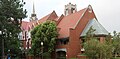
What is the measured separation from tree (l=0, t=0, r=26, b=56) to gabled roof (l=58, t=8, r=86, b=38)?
1016 centimetres

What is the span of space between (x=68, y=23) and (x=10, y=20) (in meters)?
14.2

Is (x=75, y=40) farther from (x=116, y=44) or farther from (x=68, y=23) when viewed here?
(x=116, y=44)

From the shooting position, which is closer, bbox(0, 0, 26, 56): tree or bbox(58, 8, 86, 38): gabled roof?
bbox(0, 0, 26, 56): tree

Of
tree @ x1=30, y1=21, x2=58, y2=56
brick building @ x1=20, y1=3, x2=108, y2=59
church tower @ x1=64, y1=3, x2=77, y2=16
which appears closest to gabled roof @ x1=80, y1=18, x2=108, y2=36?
brick building @ x1=20, y1=3, x2=108, y2=59

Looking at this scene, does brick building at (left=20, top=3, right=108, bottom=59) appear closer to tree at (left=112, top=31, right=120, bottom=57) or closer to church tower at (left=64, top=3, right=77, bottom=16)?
tree at (left=112, top=31, right=120, bottom=57)

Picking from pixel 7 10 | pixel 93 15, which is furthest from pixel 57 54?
pixel 7 10

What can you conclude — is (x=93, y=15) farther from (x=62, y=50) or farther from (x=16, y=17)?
(x=16, y=17)

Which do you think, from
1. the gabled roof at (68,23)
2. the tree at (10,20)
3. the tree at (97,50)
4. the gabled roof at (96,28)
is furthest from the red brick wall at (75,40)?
the tree at (97,50)

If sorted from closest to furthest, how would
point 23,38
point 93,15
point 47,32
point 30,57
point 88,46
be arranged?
point 88,46 < point 47,32 < point 93,15 < point 30,57 < point 23,38

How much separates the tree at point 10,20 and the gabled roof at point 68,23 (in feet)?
33.3

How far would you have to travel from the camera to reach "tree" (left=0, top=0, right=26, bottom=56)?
48.3m

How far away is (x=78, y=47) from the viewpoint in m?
54.8

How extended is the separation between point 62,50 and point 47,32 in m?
5.48

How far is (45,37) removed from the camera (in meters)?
53.0
